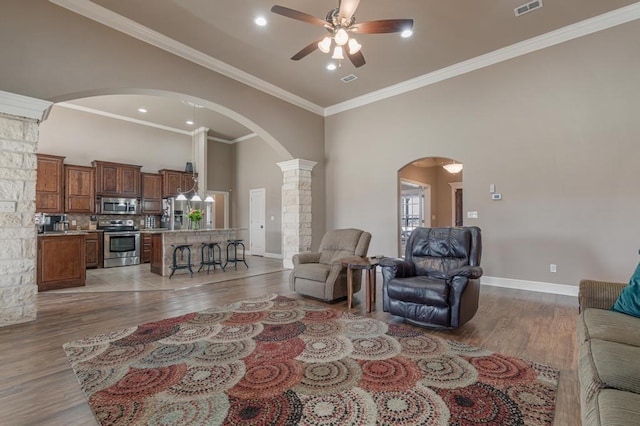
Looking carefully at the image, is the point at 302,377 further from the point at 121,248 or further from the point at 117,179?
the point at 117,179

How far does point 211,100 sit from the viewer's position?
204 inches

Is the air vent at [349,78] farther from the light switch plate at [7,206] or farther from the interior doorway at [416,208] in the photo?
the light switch plate at [7,206]

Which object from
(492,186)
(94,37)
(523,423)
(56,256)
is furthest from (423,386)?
(56,256)

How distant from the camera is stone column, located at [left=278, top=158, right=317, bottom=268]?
6883 mm

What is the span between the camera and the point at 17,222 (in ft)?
10.8

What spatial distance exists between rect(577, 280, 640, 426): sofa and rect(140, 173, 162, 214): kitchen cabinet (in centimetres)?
924

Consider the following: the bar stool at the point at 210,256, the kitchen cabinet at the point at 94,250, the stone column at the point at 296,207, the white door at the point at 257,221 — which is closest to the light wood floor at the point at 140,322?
the bar stool at the point at 210,256

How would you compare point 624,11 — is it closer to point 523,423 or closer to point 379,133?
point 379,133

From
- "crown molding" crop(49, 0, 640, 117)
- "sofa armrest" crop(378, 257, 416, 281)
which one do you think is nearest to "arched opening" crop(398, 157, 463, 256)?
"crown molding" crop(49, 0, 640, 117)

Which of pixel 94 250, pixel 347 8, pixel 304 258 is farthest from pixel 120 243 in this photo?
pixel 347 8

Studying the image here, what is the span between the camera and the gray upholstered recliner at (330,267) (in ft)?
13.2

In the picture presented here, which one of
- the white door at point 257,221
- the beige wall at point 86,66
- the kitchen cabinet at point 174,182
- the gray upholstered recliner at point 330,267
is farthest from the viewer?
the white door at point 257,221

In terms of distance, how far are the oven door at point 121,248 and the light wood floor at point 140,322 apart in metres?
2.71

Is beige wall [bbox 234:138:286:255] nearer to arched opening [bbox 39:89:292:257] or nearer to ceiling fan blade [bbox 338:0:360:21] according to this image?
arched opening [bbox 39:89:292:257]
